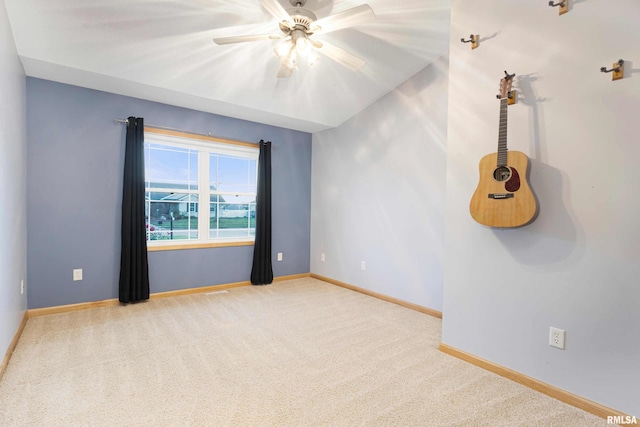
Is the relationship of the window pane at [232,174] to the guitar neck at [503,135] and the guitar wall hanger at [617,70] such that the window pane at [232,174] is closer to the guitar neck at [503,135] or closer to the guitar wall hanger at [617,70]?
the guitar neck at [503,135]

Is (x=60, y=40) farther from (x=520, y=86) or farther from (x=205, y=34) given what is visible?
(x=520, y=86)

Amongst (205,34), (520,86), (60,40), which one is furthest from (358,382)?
(60,40)

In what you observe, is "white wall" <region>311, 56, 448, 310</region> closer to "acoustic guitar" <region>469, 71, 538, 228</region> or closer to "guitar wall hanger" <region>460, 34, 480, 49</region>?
"guitar wall hanger" <region>460, 34, 480, 49</region>

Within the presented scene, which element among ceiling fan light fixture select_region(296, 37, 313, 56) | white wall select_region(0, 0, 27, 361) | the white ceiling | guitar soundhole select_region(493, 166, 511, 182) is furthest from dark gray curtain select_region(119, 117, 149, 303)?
guitar soundhole select_region(493, 166, 511, 182)

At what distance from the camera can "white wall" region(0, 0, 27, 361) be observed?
6.98 feet

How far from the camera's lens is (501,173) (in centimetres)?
215

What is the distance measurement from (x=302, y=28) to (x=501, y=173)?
172cm

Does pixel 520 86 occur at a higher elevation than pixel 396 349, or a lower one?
higher

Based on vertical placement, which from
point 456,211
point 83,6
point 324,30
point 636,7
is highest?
point 83,6

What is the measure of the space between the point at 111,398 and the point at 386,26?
3.34 m

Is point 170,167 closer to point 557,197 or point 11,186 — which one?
point 11,186

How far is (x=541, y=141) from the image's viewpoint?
2047 millimetres

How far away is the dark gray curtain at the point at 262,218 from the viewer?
454 cm

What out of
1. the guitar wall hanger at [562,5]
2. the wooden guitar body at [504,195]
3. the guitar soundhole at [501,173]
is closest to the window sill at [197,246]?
the wooden guitar body at [504,195]
